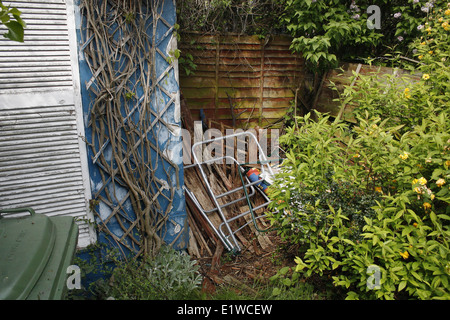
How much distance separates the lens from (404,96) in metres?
2.90

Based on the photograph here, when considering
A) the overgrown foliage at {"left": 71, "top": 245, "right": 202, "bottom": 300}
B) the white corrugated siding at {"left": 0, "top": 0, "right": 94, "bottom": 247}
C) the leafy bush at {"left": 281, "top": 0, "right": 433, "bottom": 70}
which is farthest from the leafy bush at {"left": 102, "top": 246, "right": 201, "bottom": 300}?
the leafy bush at {"left": 281, "top": 0, "right": 433, "bottom": 70}

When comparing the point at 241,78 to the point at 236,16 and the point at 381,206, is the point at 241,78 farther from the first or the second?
the point at 381,206

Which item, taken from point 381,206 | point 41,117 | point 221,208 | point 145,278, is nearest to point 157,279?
point 145,278

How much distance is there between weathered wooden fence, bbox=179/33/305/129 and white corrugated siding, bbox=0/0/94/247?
6.59 ft

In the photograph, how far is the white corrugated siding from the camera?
2781 mm

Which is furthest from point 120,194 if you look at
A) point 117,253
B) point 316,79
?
point 316,79

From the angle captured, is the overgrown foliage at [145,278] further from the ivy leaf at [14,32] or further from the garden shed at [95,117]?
the ivy leaf at [14,32]

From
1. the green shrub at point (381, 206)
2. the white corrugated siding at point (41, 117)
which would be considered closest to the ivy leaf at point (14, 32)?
the white corrugated siding at point (41, 117)

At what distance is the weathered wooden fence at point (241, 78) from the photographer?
489 centimetres

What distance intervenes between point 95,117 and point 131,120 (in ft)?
1.07

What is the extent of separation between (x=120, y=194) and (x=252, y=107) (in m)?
2.77

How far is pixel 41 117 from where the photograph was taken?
2926 mm
